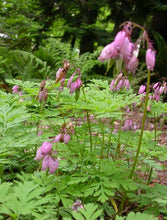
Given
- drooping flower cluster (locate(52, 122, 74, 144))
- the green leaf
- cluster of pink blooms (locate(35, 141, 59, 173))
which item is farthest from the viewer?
drooping flower cluster (locate(52, 122, 74, 144))

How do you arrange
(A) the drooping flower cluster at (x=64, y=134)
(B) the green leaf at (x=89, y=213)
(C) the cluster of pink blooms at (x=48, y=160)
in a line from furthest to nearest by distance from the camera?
1. (A) the drooping flower cluster at (x=64, y=134)
2. (C) the cluster of pink blooms at (x=48, y=160)
3. (B) the green leaf at (x=89, y=213)

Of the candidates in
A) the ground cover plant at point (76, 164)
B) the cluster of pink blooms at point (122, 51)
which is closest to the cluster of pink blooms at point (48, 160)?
the ground cover plant at point (76, 164)

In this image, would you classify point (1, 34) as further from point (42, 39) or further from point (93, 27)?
point (93, 27)

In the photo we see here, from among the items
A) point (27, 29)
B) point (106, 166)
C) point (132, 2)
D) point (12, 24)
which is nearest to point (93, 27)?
point (132, 2)

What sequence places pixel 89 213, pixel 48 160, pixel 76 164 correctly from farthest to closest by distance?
pixel 76 164 → pixel 48 160 → pixel 89 213

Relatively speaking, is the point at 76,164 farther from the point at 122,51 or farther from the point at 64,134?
the point at 122,51

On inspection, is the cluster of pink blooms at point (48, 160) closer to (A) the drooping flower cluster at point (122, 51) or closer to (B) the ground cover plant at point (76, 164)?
(B) the ground cover plant at point (76, 164)

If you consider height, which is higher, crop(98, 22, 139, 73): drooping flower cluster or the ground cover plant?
crop(98, 22, 139, 73): drooping flower cluster

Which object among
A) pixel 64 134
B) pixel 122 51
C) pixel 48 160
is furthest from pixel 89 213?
pixel 122 51

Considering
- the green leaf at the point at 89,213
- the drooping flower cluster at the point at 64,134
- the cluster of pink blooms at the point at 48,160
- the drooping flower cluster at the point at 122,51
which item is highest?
the drooping flower cluster at the point at 122,51

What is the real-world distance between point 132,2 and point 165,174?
18.1 ft

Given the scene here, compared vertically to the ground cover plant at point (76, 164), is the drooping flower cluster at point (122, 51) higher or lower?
higher

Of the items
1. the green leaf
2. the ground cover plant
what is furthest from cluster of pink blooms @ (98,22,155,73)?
the green leaf

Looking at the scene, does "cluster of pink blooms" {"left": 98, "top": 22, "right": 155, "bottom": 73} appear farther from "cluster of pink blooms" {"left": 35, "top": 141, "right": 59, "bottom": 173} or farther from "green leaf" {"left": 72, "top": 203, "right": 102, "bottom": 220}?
"green leaf" {"left": 72, "top": 203, "right": 102, "bottom": 220}
